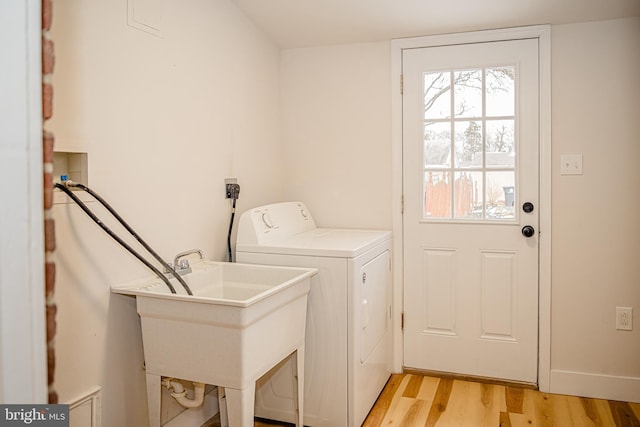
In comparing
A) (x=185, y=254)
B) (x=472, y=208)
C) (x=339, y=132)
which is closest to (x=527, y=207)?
(x=472, y=208)

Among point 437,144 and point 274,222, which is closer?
point 274,222

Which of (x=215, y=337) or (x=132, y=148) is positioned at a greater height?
(x=132, y=148)

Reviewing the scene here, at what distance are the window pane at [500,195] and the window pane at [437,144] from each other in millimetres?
261

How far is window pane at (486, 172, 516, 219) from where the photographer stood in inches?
109

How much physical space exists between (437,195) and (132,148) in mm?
1733

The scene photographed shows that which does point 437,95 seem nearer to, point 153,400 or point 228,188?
point 228,188

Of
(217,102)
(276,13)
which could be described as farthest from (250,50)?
(217,102)

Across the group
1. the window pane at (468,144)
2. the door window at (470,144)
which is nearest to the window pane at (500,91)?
the door window at (470,144)

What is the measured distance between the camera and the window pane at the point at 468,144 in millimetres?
2803

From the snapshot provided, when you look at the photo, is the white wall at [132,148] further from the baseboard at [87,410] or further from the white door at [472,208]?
the white door at [472,208]

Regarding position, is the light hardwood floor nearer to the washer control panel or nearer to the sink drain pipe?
the sink drain pipe

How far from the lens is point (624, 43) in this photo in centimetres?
255

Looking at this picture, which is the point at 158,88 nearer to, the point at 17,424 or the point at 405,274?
the point at 17,424

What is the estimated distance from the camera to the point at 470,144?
282 centimetres
